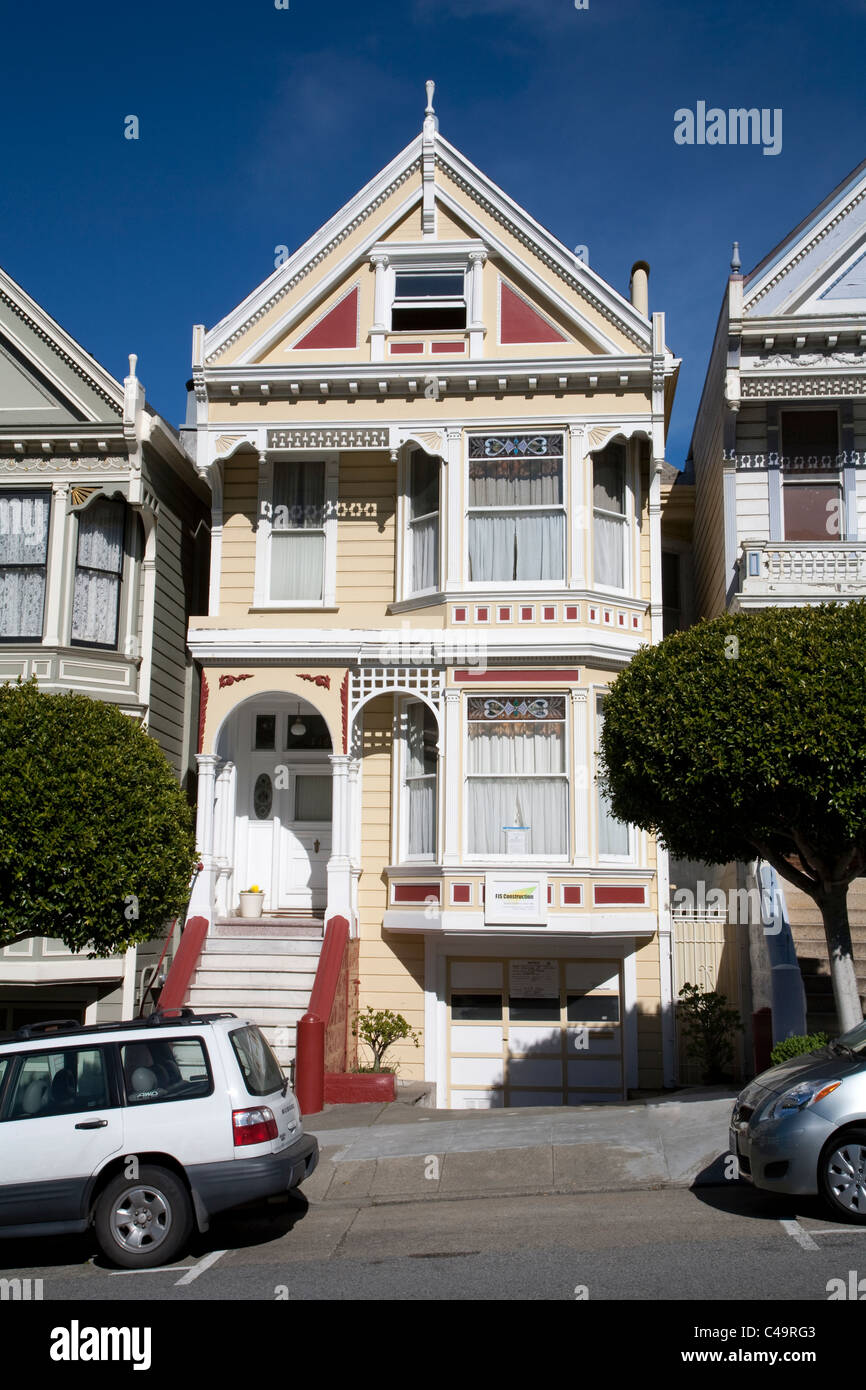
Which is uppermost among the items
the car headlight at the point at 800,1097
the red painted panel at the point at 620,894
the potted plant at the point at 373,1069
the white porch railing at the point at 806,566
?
the white porch railing at the point at 806,566

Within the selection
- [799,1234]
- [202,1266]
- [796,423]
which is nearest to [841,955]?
[799,1234]

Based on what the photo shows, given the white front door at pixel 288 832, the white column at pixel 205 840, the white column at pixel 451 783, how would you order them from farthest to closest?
the white front door at pixel 288 832
the white column at pixel 205 840
the white column at pixel 451 783

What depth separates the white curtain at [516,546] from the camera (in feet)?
56.6

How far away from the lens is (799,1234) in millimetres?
8484

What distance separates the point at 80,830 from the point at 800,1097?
683cm

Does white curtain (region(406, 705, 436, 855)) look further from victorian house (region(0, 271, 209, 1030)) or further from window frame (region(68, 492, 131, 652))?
window frame (region(68, 492, 131, 652))

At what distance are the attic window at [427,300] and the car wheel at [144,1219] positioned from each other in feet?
42.5

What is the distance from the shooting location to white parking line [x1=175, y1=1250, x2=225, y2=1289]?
8141 mm

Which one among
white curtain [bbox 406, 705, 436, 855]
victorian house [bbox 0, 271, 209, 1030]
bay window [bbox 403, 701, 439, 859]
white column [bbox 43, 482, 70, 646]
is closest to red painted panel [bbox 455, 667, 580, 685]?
bay window [bbox 403, 701, 439, 859]

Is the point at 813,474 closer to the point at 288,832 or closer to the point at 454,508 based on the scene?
the point at 454,508

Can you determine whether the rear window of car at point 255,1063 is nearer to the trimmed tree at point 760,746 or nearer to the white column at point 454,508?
the trimmed tree at point 760,746

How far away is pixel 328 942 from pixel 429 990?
1780 millimetres

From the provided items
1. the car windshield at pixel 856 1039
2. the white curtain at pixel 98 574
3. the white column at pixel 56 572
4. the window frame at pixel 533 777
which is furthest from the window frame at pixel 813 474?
the white column at pixel 56 572
